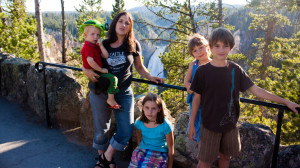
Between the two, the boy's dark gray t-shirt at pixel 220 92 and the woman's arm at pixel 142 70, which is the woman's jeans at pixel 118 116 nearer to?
the woman's arm at pixel 142 70

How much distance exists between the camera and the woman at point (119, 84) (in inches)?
90.1

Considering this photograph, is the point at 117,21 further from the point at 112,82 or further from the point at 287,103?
the point at 287,103

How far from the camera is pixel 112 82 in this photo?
2.21 meters

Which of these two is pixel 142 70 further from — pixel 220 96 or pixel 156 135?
pixel 220 96

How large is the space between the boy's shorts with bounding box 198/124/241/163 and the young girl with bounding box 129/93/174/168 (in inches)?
20.4

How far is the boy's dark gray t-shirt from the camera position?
1760 mm

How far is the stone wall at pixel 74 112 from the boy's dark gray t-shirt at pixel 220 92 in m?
0.71

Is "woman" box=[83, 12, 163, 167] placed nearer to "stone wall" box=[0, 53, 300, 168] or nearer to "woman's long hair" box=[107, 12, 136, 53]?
"woman's long hair" box=[107, 12, 136, 53]

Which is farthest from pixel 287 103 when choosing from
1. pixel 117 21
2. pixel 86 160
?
pixel 86 160

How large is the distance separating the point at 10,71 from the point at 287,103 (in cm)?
565

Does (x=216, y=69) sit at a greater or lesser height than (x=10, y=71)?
greater

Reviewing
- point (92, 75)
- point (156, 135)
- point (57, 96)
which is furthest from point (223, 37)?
point (57, 96)

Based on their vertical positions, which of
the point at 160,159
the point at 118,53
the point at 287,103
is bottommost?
the point at 160,159

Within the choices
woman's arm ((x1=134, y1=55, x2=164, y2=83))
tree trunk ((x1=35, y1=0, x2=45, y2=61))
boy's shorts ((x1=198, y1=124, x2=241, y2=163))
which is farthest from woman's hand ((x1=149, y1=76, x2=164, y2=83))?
tree trunk ((x1=35, y1=0, x2=45, y2=61))
